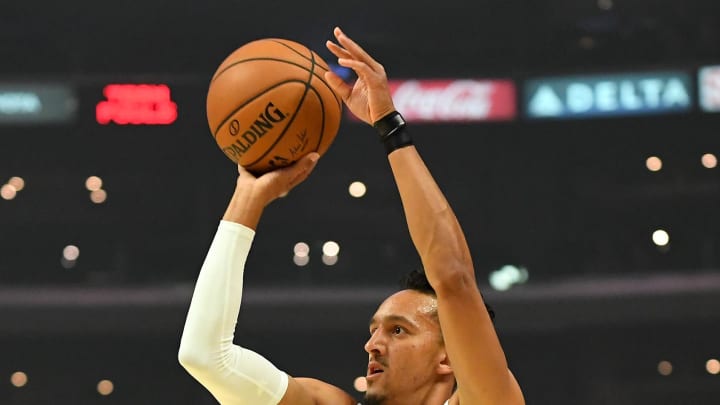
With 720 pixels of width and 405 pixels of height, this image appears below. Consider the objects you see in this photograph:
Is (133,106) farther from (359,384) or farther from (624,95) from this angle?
(624,95)

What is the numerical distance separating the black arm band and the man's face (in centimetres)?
69

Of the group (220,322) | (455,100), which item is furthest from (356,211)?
(220,322)

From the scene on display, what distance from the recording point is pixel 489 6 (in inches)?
511

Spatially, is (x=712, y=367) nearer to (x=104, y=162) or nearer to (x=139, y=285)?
(x=139, y=285)

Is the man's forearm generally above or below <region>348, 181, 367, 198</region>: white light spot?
below

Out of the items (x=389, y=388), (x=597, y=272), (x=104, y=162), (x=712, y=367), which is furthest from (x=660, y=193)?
(x=389, y=388)

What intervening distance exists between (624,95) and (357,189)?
3238 millimetres

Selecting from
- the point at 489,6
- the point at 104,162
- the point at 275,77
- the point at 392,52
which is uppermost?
the point at 489,6

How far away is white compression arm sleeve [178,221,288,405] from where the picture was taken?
2273 mm

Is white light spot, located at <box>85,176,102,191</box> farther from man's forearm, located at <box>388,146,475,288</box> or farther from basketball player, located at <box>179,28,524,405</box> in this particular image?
man's forearm, located at <box>388,146,475,288</box>

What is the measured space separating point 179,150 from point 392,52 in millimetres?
2809

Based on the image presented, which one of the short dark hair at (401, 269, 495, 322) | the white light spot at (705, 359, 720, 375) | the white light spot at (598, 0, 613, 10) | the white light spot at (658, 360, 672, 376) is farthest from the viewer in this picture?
the white light spot at (598, 0, 613, 10)

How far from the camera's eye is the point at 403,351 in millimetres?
→ 2729

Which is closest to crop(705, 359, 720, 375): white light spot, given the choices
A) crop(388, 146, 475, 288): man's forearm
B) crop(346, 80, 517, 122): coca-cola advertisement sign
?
crop(346, 80, 517, 122): coca-cola advertisement sign
